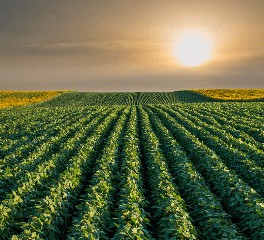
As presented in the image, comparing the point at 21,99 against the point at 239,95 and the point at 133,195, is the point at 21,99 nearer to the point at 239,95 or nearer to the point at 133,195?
the point at 239,95

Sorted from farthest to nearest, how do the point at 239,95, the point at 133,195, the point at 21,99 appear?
the point at 21,99
the point at 239,95
the point at 133,195

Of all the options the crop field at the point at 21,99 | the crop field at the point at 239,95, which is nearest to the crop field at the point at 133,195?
the crop field at the point at 239,95

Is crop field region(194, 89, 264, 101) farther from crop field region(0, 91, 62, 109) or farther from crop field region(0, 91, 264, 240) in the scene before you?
crop field region(0, 91, 264, 240)

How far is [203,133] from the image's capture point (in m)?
19.7

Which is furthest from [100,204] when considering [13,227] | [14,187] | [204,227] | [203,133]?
[203,133]

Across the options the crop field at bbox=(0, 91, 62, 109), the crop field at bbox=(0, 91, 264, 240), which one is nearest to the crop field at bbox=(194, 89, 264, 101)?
the crop field at bbox=(0, 91, 62, 109)

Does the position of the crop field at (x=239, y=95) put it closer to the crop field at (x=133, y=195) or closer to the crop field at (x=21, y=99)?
the crop field at (x=21, y=99)

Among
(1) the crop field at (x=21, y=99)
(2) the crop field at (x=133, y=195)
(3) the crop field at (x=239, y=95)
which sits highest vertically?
(3) the crop field at (x=239, y=95)

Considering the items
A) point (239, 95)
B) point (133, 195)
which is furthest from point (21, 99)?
point (133, 195)

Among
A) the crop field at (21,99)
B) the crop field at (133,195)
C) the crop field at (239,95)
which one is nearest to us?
the crop field at (133,195)

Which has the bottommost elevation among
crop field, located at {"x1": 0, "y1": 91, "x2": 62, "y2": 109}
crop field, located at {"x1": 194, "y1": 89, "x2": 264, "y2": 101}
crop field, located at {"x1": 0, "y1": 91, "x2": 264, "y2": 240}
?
crop field, located at {"x1": 0, "y1": 91, "x2": 62, "y2": 109}

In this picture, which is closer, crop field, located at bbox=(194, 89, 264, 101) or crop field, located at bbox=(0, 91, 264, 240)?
crop field, located at bbox=(0, 91, 264, 240)

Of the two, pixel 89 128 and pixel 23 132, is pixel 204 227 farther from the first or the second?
pixel 23 132

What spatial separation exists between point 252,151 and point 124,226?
9991 millimetres
